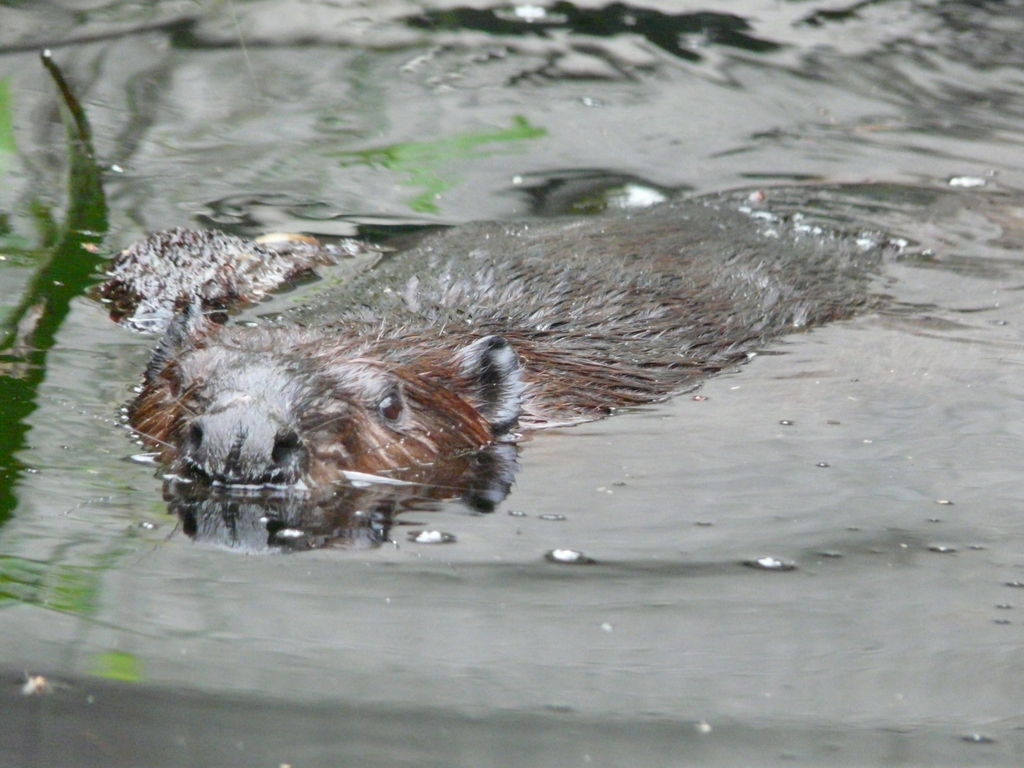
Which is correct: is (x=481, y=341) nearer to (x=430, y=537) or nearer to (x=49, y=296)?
(x=430, y=537)

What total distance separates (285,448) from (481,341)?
826mm

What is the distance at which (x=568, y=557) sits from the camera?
12.1 ft

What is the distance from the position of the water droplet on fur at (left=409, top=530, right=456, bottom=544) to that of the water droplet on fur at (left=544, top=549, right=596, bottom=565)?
0.27 m

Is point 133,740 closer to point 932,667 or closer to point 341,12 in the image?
point 932,667

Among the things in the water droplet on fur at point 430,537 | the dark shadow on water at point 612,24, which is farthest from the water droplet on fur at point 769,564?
the dark shadow on water at point 612,24

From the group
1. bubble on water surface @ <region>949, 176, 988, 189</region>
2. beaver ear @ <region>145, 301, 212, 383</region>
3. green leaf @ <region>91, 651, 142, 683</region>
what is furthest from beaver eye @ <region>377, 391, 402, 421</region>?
bubble on water surface @ <region>949, 176, 988, 189</region>

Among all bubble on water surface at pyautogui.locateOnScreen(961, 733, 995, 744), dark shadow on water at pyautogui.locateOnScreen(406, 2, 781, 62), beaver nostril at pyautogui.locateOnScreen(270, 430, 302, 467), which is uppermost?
bubble on water surface at pyautogui.locateOnScreen(961, 733, 995, 744)

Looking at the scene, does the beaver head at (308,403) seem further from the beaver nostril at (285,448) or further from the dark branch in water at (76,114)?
the dark branch in water at (76,114)

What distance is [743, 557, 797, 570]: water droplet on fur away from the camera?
367 centimetres

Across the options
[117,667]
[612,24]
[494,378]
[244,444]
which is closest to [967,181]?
[612,24]

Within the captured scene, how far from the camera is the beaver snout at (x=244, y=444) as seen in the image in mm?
3723

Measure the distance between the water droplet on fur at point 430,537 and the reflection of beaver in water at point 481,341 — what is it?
338 millimetres

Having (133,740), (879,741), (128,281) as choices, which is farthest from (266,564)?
(128,281)

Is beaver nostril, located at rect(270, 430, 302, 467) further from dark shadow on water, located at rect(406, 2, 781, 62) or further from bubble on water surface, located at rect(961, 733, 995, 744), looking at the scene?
dark shadow on water, located at rect(406, 2, 781, 62)
